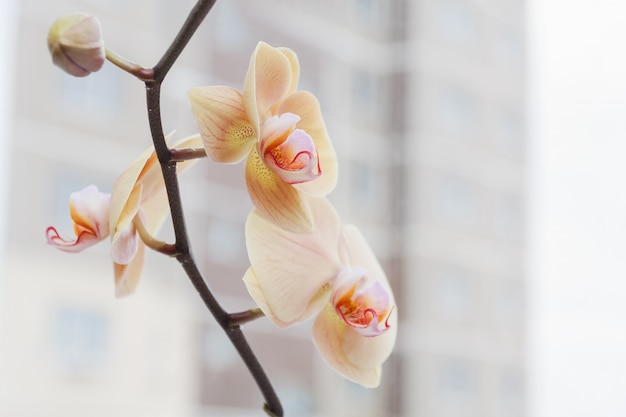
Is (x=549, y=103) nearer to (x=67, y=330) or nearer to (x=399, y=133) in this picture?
(x=67, y=330)

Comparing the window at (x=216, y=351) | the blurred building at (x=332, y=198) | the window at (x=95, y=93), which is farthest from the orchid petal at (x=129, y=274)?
the window at (x=216, y=351)

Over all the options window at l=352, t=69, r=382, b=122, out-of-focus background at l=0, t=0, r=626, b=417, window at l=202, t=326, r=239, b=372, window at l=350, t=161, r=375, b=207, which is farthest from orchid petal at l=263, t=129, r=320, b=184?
window at l=352, t=69, r=382, b=122

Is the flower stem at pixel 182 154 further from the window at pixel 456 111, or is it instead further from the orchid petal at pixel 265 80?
the window at pixel 456 111

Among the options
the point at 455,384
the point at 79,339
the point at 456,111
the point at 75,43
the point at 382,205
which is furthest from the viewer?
the point at 456,111

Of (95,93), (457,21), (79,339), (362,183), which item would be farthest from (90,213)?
(457,21)

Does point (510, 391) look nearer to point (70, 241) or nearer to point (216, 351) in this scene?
point (216, 351)

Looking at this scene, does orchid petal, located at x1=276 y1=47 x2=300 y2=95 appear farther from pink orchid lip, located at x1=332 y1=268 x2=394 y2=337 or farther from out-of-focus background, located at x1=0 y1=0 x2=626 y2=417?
out-of-focus background, located at x1=0 y1=0 x2=626 y2=417
